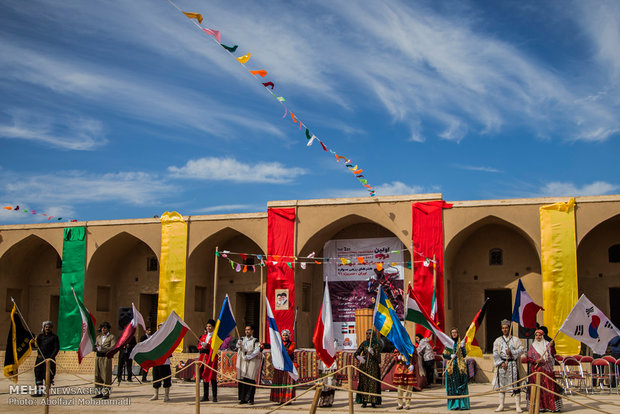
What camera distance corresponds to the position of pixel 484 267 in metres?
19.2

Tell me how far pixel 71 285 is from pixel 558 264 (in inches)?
593

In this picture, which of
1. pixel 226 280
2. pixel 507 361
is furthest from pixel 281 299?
pixel 507 361

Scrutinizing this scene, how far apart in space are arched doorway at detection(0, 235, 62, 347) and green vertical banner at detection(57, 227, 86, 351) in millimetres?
1831

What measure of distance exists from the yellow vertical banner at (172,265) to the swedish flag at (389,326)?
10.2m

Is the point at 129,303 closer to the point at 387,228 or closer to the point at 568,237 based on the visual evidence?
the point at 387,228

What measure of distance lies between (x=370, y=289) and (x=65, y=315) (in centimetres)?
996

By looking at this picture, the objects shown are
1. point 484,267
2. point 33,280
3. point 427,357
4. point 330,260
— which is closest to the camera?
point 427,357

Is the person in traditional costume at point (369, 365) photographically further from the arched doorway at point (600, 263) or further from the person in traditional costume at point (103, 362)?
the arched doorway at point (600, 263)

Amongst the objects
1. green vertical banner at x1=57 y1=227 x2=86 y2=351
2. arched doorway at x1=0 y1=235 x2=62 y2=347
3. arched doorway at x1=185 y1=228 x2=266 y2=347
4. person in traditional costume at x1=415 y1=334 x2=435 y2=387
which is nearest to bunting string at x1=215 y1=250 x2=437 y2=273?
arched doorway at x1=185 y1=228 x2=266 y2=347

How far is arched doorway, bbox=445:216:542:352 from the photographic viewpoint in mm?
18484

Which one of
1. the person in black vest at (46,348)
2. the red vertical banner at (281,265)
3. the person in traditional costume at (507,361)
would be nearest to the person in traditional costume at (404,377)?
the person in traditional costume at (507,361)

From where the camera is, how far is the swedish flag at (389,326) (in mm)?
11359

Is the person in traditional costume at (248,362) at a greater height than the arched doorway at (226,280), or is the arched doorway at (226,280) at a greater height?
the arched doorway at (226,280)

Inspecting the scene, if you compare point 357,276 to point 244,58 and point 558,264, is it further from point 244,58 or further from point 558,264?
point 244,58
